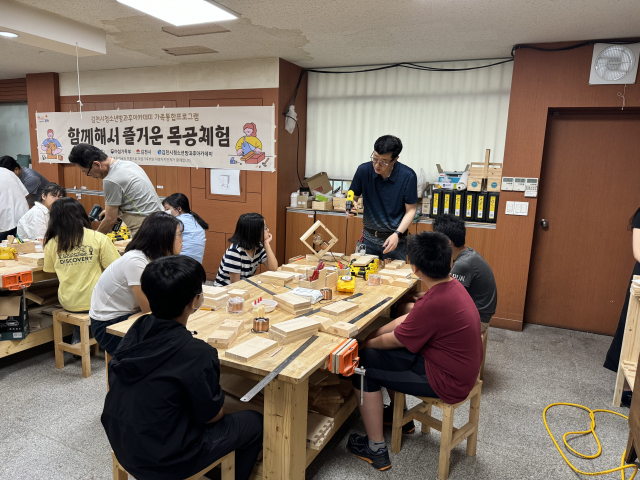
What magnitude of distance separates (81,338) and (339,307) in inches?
74.6

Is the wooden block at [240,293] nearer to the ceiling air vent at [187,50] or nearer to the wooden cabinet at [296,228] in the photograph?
the wooden cabinet at [296,228]

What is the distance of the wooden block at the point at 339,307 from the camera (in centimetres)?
231

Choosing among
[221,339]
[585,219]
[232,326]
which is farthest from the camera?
[585,219]

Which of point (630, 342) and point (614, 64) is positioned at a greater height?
point (614, 64)

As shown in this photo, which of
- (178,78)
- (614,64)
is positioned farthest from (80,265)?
(614,64)

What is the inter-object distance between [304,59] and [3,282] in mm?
3495

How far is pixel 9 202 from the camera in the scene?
4410 mm

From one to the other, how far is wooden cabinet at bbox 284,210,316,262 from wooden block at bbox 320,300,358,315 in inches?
103

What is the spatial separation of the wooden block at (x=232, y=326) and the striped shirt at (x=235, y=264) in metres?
1.02

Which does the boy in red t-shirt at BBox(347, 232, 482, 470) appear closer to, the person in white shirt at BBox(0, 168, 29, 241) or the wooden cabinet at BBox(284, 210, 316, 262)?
the wooden cabinet at BBox(284, 210, 316, 262)

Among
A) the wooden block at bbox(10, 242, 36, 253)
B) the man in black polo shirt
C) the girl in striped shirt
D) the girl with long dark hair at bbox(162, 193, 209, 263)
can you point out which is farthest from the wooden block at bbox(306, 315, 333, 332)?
the wooden block at bbox(10, 242, 36, 253)

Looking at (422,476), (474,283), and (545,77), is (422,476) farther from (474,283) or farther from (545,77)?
(545,77)

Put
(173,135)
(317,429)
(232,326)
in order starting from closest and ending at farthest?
(232,326)
(317,429)
(173,135)

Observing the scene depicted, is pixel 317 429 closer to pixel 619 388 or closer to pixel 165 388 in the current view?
pixel 165 388
